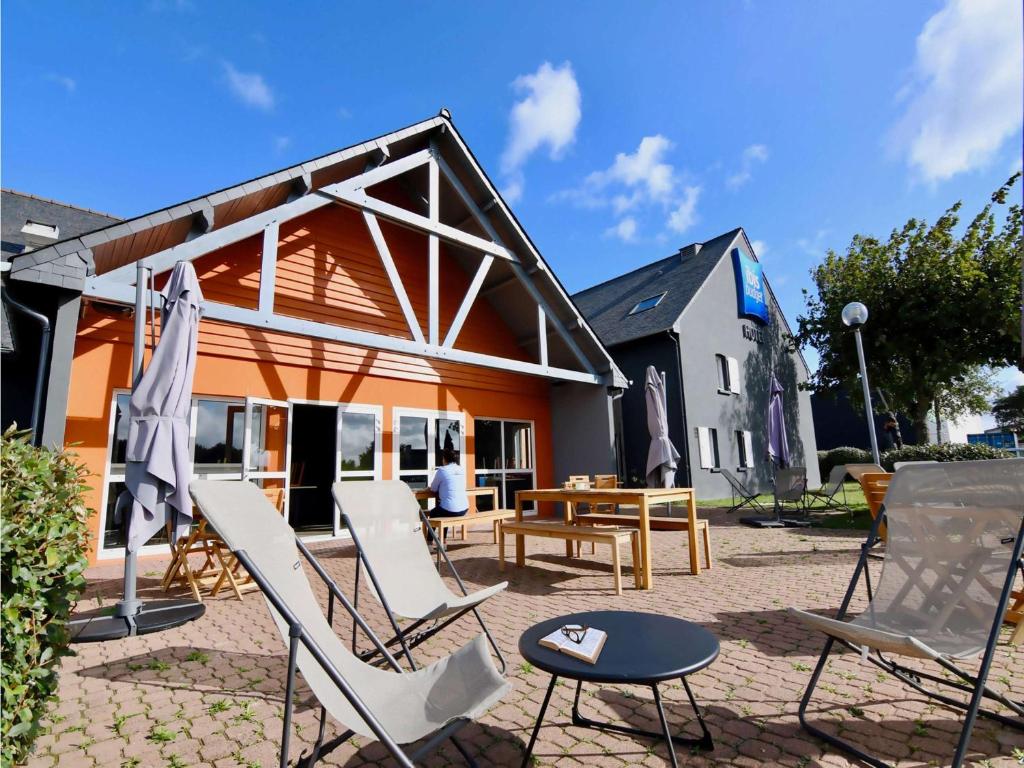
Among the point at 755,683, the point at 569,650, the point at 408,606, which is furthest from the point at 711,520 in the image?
the point at 569,650

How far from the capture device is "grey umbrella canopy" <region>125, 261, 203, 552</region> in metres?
4.06

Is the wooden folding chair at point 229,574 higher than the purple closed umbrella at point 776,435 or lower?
lower

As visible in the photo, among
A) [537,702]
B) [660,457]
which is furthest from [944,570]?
[660,457]

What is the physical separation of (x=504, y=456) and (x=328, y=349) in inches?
170

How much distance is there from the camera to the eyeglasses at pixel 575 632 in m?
2.14

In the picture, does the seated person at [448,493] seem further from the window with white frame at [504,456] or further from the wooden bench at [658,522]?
the window with white frame at [504,456]

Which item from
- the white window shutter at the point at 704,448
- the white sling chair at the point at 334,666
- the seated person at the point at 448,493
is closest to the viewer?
the white sling chair at the point at 334,666

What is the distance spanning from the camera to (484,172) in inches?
373

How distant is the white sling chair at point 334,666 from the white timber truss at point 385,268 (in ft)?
13.4

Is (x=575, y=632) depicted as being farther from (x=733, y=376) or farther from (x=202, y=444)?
(x=733, y=376)

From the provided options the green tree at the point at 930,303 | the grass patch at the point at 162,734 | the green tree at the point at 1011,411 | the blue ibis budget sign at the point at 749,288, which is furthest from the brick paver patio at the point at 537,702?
the green tree at the point at 1011,411

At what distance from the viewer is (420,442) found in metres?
9.74

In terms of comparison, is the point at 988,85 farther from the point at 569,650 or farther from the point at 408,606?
the point at 408,606

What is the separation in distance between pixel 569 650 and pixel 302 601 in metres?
1.13
